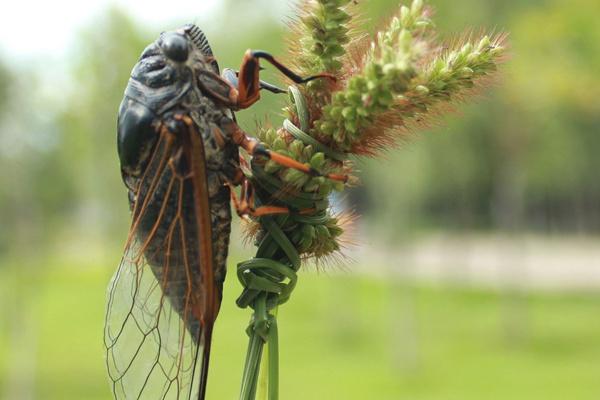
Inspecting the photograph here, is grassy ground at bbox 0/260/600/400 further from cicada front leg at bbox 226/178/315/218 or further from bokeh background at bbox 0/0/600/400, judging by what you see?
cicada front leg at bbox 226/178/315/218

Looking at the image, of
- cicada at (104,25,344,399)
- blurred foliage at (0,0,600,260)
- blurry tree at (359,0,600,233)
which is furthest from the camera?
blurred foliage at (0,0,600,260)

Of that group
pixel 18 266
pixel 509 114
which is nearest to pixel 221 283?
pixel 18 266

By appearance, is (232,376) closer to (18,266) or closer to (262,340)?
(18,266)

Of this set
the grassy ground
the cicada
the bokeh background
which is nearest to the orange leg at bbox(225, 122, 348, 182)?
the cicada

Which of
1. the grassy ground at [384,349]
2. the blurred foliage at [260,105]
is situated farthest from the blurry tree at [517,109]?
the grassy ground at [384,349]

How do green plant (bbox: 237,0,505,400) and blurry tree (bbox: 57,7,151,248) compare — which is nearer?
green plant (bbox: 237,0,505,400)

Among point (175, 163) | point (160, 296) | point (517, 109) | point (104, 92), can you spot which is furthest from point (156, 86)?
point (517, 109)

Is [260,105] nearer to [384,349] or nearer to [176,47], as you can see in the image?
[176,47]
